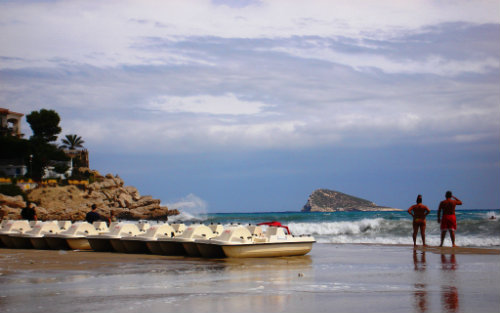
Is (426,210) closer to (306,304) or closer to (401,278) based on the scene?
(401,278)

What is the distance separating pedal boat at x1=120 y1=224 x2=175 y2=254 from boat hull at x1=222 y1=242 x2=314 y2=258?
3.56 metres

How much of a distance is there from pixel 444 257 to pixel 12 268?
12662 millimetres

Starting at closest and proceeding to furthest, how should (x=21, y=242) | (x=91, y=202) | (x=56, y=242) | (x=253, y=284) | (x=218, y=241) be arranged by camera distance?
1. (x=253, y=284)
2. (x=218, y=241)
3. (x=56, y=242)
4. (x=21, y=242)
5. (x=91, y=202)

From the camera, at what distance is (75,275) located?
15.2m

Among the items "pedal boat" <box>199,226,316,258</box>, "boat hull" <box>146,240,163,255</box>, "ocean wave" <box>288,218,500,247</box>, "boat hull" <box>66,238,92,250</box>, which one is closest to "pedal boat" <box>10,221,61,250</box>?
"boat hull" <box>66,238,92,250</box>

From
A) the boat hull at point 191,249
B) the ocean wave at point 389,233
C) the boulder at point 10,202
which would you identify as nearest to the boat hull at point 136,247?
the boat hull at point 191,249

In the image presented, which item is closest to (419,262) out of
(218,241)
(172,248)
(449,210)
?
(449,210)

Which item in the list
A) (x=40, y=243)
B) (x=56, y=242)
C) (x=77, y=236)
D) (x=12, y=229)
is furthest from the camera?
(x=12, y=229)

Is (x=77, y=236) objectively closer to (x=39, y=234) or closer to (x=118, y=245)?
(x=39, y=234)

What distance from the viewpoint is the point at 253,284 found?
13.3 meters

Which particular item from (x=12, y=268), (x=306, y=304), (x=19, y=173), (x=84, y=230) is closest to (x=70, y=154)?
(x=19, y=173)

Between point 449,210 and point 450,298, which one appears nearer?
point 450,298

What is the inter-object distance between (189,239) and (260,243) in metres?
2.51

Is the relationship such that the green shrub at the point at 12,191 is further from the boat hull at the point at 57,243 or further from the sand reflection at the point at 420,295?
the sand reflection at the point at 420,295
